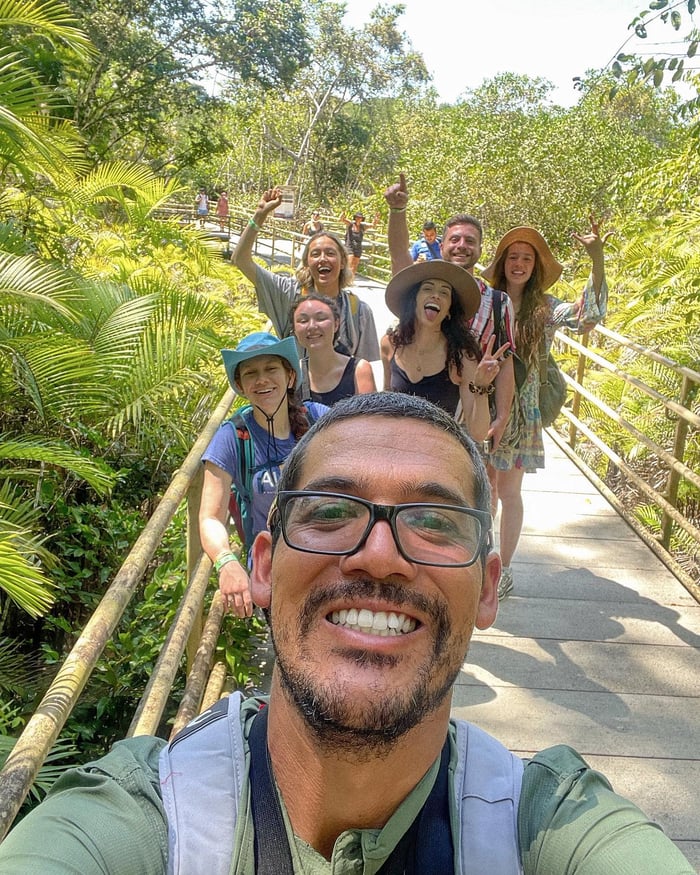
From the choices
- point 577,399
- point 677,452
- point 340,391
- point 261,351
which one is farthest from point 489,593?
point 577,399

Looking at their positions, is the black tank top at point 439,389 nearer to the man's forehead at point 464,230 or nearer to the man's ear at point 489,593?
the man's forehead at point 464,230

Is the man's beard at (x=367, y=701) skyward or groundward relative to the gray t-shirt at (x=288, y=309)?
groundward

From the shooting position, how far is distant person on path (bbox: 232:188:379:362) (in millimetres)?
4172

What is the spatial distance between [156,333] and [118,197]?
4.56 meters

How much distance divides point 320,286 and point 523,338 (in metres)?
1.02

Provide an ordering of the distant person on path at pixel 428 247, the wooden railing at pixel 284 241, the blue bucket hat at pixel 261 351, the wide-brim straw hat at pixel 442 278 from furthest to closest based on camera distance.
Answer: the wooden railing at pixel 284 241 → the distant person on path at pixel 428 247 → the wide-brim straw hat at pixel 442 278 → the blue bucket hat at pixel 261 351

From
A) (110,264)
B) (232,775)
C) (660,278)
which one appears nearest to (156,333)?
(110,264)

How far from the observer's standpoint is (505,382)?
3.91 metres

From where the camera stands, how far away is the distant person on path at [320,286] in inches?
164

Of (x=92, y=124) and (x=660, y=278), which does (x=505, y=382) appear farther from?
(x=92, y=124)

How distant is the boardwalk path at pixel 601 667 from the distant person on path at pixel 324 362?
1.33m

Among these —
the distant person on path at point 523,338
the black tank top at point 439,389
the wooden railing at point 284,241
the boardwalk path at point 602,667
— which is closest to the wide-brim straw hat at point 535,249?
the distant person on path at point 523,338

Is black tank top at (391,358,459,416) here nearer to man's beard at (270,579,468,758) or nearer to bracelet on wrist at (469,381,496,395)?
bracelet on wrist at (469,381,496,395)

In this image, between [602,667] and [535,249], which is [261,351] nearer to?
[535,249]
